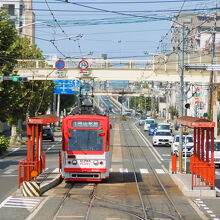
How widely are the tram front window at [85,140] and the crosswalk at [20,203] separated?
4.72 meters

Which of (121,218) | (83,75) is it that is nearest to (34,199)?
(121,218)

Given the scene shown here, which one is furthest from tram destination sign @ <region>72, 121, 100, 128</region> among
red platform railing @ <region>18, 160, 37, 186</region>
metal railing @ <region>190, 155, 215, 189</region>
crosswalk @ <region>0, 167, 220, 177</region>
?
crosswalk @ <region>0, 167, 220, 177</region>

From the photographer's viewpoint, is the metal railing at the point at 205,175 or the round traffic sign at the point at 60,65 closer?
the metal railing at the point at 205,175

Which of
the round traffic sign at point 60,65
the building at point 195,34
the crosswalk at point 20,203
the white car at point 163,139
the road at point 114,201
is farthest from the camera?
the white car at point 163,139

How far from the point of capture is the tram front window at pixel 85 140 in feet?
74.2

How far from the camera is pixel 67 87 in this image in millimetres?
68312

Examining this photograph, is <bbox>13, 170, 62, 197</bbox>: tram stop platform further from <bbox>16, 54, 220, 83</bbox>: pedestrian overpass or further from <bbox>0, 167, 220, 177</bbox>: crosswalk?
<bbox>16, 54, 220, 83</bbox>: pedestrian overpass

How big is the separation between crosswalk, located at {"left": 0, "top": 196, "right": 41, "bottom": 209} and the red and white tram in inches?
173

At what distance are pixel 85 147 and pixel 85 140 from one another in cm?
29

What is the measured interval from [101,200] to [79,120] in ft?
16.5

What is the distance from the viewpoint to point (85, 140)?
2266 centimetres

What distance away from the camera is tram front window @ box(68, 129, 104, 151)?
74.2 feet

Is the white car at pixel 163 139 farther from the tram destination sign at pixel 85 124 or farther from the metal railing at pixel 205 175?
the metal railing at pixel 205 175

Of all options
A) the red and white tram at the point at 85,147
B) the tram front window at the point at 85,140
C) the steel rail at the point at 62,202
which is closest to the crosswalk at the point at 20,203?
the steel rail at the point at 62,202
